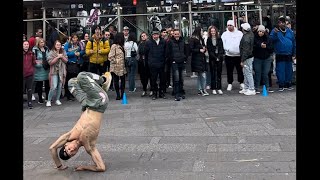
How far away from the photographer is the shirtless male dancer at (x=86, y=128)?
6.03 meters

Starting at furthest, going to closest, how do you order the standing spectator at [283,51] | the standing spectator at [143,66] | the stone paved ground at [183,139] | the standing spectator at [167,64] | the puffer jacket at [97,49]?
the standing spectator at [143,66]
the puffer jacket at [97,49]
the standing spectator at [283,51]
the standing spectator at [167,64]
the stone paved ground at [183,139]

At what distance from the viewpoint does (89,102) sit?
242 inches

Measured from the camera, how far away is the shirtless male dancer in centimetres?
603

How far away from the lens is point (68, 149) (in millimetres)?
5980

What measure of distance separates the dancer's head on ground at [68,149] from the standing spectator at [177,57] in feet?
19.8

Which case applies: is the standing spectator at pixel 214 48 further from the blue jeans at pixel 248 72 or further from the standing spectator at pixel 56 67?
the standing spectator at pixel 56 67

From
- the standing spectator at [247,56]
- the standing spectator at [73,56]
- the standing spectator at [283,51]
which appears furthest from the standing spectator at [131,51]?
the standing spectator at [283,51]

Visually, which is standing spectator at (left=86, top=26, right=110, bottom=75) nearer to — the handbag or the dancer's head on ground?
the handbag

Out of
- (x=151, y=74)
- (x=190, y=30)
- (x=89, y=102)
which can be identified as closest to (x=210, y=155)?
(x=89, y=102)

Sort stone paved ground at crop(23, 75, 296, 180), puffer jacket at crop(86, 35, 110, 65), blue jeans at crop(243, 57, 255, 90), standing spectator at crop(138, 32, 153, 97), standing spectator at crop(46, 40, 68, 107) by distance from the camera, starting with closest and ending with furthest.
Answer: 1. stone paved ground at crop(23, 75, 296, 180)
2. standing spectator at crop(46, 40, 68, 107)
3. blue jeans at crop(243, 57, 255, 90)
4. puffer jacket at crop(86, 35, 110, 65)
5. standing spectator at crop(138, 32, 153, 97)

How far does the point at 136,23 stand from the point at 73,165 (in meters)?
10.8

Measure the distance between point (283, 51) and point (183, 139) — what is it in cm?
590

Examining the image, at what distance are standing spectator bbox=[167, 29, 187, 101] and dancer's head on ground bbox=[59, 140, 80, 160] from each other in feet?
19.8

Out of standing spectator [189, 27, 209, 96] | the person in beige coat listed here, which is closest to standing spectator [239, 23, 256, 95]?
standing spectator [189, 27, 209, 96]
